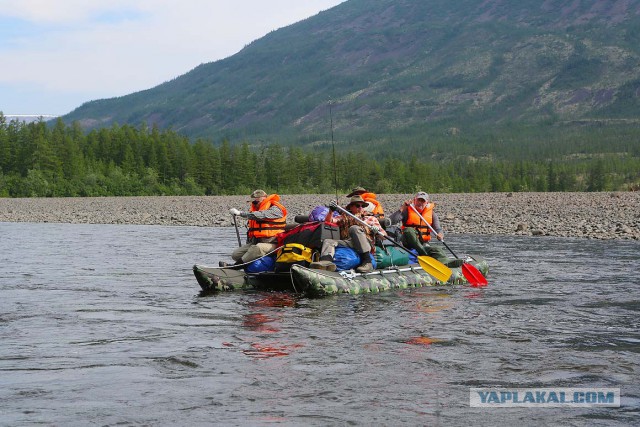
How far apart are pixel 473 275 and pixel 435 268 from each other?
91 centimetres

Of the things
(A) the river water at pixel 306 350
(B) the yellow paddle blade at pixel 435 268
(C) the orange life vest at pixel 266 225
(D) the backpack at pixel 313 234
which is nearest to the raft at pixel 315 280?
(B) the yellow paddle blade at pixel 435 268

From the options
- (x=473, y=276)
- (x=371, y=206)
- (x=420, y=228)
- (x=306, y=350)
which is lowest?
(x=473, y=276)

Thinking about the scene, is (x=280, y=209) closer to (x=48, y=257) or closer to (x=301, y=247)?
(x=301, y=247)

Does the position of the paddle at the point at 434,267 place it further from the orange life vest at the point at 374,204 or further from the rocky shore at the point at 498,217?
→ the rocky shore at the point at 498,217

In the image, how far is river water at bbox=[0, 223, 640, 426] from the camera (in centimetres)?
901

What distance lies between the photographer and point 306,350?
1180 cm

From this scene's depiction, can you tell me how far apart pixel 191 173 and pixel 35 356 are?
86132 millimetres

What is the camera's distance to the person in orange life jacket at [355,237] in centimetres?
1719

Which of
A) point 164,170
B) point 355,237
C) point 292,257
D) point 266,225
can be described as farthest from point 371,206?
point 164,170

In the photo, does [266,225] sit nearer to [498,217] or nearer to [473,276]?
[473,276]

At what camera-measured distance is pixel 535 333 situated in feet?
42.6

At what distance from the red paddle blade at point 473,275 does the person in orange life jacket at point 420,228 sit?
714 mm

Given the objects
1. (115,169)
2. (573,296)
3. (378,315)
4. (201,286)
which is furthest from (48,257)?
(115,169)
